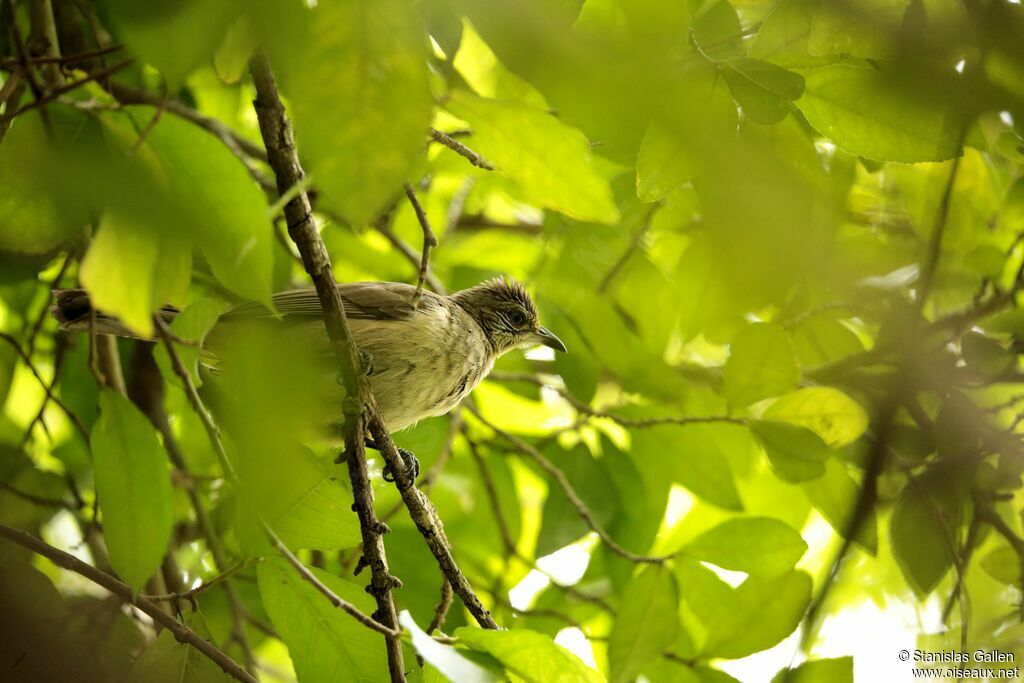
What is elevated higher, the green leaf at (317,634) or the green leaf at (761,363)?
the green leaf at (761,363)

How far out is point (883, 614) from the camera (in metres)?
4.73

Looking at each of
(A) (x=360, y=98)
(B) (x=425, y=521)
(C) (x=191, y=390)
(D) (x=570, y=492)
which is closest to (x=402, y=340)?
(D) (x=570, y=492)

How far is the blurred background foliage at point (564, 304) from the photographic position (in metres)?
1.28

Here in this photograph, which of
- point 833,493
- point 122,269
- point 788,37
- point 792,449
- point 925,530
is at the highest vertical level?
point 788,37

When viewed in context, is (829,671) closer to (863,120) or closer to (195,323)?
(863,120)

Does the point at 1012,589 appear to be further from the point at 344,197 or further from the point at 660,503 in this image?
the point at 344,197

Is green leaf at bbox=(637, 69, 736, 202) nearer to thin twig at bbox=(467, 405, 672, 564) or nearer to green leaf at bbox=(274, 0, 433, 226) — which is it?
green leaf at bbox=(274, 0, 433, 226)

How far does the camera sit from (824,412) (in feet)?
11.5

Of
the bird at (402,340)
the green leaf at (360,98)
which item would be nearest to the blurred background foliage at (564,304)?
the green leaf at (360,98)

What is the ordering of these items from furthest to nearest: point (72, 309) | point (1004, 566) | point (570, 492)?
point (570, 492), point (1004, 566), point (72, 309)

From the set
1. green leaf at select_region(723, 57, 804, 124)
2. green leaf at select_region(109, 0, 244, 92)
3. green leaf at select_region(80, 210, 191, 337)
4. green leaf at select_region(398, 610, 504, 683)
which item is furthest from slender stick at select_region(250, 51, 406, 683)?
green leaf at select_region(723, 57, 804, 124)

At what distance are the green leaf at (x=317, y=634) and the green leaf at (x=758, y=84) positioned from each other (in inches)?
68.2

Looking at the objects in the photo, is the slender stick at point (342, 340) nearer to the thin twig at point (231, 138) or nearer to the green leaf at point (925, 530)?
the thin twig at point (231, 138)

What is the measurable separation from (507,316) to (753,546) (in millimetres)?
2574
